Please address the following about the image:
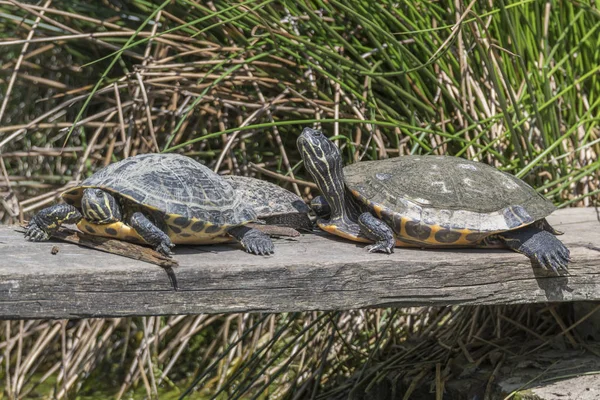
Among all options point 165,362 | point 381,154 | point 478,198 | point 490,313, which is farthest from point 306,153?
point 165,362

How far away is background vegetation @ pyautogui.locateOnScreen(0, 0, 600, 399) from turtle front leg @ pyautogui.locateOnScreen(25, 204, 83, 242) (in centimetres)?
86

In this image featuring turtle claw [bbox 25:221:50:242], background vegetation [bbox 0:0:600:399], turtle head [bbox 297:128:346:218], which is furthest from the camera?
background vegetation [bbox 0:0:600:399]

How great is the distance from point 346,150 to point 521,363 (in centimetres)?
102

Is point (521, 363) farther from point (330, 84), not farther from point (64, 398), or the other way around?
point (64, 398)

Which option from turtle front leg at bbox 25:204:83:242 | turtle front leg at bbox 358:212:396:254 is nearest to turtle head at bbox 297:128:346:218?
turtle front leg at bbox 358:212:396:254

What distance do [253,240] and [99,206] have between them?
360 mm

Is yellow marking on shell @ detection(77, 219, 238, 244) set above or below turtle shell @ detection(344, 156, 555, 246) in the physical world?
below

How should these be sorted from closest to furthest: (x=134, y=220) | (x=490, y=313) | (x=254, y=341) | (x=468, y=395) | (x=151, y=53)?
(x=134, y=220)
(x=468, y=395)
(x=490, y=313)
(x=254, y=341)
(x=151, y=53)

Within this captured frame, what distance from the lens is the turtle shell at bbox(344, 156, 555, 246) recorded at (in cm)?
188

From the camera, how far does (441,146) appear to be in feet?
9.12

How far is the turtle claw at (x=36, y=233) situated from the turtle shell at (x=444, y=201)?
726 millimetres

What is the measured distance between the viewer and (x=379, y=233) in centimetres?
188

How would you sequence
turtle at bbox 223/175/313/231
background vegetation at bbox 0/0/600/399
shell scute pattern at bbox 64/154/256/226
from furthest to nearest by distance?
background vegetation at bbox 0/0/600/399, turtle at bbox 223/175/313/231, shell scute pattern at bbox 64/154/256/226

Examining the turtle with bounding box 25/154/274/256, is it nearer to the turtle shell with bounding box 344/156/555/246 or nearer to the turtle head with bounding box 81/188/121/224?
the turtle head with bounding box 81/188/121/224
